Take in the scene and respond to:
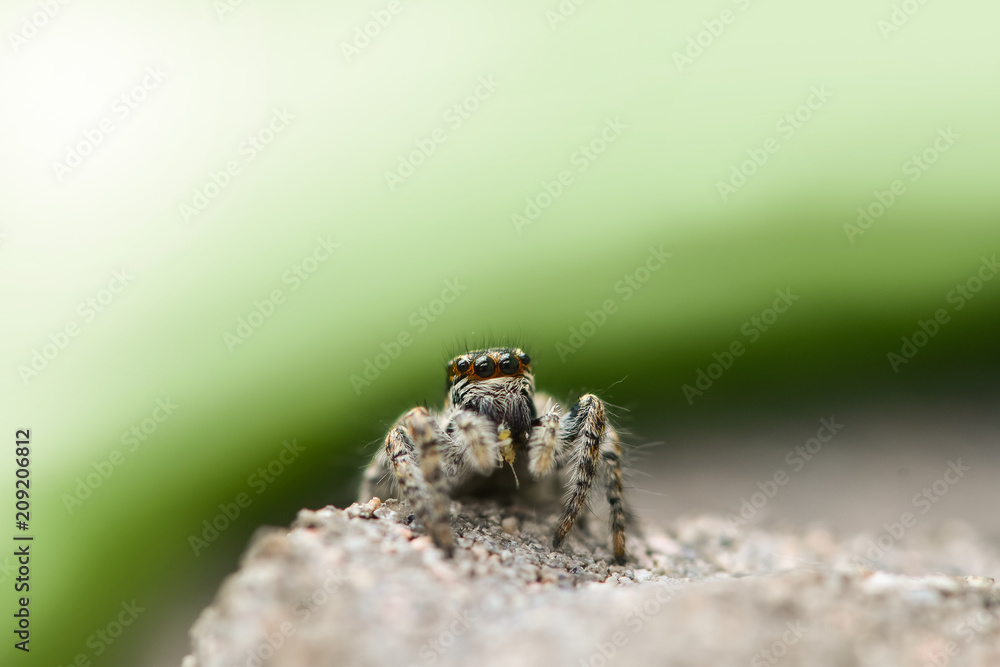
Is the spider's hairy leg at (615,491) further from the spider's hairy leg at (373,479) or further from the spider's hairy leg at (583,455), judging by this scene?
the spider's hairy leg at (373,479)

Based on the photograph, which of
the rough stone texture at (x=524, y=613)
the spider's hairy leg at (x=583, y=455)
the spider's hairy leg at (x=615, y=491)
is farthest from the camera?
the spider's hairy leg at (x=615, y=491)

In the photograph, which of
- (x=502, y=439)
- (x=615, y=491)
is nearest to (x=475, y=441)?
(x=502, y=439)

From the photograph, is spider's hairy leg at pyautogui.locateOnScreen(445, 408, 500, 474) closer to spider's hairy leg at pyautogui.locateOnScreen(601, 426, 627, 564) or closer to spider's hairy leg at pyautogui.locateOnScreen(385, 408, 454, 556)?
spider's hairy leg at pyautogui.locateOnScreen(385, 408, 454, 556)

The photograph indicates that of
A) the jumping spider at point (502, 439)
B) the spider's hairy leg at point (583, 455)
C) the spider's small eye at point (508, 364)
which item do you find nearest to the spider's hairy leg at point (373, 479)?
the jumping spider at point (502, 439)

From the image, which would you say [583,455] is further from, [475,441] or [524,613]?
[524,613]

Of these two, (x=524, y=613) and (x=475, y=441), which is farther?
(x=475, y=441)
